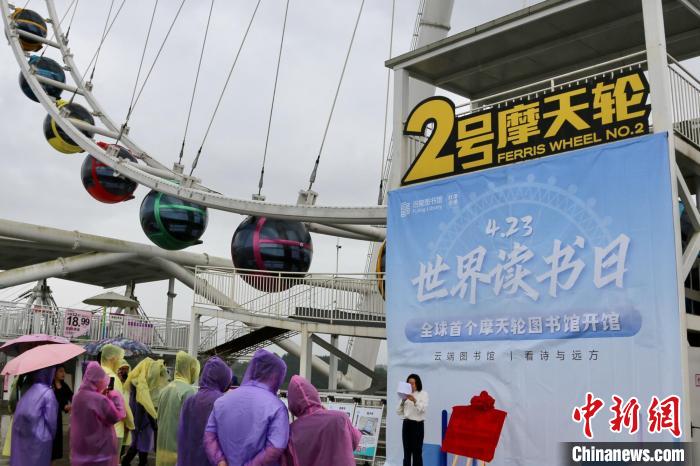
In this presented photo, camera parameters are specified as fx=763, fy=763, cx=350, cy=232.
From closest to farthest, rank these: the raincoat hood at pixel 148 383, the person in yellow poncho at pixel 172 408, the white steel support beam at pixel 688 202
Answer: the person in yellow poncho at pixel 172 408
the white steel support beam at pixel 688 202
the raincoat hood at pixel 148 383

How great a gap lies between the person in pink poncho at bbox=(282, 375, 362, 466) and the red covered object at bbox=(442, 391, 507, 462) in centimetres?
381

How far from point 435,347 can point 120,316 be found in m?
19.4

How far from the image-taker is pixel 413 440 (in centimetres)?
999

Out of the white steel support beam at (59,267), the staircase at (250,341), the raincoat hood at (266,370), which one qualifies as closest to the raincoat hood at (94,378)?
the raincoat hood at (266,370)

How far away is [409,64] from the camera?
12844mm

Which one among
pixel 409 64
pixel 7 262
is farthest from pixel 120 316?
pixel 409 64

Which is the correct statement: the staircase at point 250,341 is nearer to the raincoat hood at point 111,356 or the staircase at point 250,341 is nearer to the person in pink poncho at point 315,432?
the raincoat hood at point 111,356

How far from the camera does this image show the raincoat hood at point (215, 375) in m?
6.04

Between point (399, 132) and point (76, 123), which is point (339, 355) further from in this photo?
point (76, 123)

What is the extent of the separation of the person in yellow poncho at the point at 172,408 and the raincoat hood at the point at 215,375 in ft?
5.16

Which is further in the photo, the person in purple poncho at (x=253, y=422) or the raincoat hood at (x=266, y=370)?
the raincoat hood at (x=266, y=370)

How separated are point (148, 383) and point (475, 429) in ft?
15.9

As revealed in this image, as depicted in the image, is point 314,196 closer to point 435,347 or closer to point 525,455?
point 435,347

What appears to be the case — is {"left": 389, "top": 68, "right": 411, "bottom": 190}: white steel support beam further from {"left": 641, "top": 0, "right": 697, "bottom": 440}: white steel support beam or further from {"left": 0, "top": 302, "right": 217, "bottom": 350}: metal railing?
{"left": 0, "top": 302, "right": 217, "bottom": 350}: metal railing
